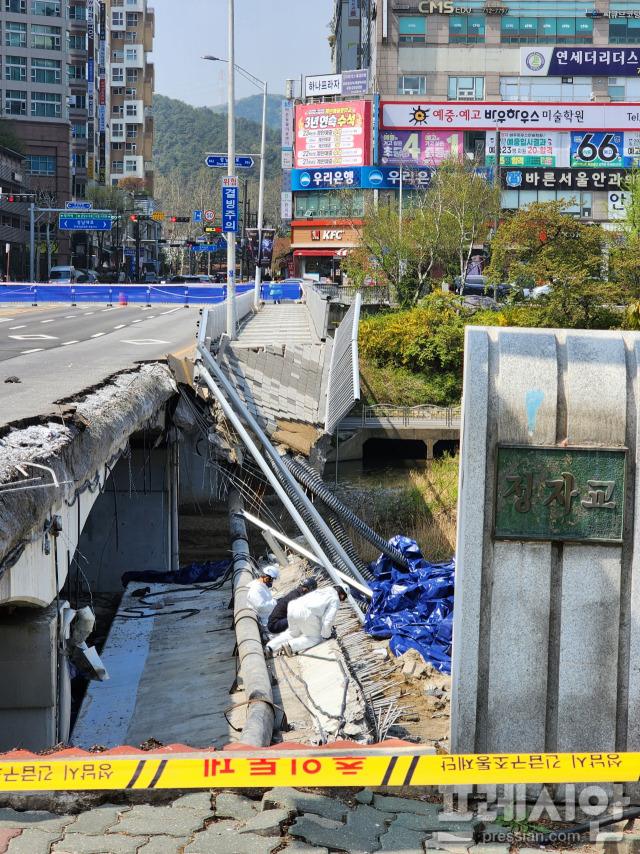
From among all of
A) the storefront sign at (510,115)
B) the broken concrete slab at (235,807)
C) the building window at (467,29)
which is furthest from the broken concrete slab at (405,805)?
the building window at (467,29)

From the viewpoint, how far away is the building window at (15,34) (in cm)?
9838

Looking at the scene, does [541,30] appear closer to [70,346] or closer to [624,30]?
[624,30]

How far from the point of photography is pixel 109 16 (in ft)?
447

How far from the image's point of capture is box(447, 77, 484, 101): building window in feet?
244

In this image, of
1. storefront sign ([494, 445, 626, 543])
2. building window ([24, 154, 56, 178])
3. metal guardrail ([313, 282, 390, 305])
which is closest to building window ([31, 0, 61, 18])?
building window ([24, 154, 56, 178])

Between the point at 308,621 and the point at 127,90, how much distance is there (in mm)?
140439

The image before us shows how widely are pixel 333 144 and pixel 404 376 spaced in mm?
38712

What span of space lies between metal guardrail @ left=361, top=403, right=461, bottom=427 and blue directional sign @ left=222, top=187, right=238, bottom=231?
34.7 ft

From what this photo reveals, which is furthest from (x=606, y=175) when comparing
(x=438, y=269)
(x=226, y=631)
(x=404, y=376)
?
(x=226, y=631)

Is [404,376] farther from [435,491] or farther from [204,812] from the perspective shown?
[204,812]

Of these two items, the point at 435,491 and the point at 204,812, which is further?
the point at 435,491

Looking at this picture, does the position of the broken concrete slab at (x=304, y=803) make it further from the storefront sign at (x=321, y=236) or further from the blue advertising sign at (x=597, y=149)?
the storefront sign at (x=321, y=236)

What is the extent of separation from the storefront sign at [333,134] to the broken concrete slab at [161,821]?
69.6 m

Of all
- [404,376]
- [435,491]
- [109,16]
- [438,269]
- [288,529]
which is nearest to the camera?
[288,529]
